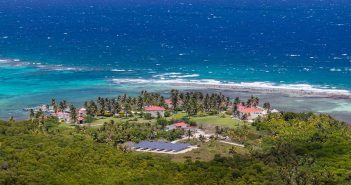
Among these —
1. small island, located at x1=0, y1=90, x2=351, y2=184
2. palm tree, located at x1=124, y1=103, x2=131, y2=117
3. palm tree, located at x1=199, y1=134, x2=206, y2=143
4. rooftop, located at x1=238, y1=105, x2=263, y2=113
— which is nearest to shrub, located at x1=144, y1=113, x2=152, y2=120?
small island, located at x1=0, y1=90, x2=351, y2=184

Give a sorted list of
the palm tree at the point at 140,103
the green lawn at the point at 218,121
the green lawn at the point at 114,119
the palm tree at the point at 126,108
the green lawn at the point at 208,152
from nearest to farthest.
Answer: the green lawn at the point at 208,152
the green lawn at the point at 218,121
the green lawn at the point at 114,119
the palm tree at the point at 126,108
the palm tree at the point at 140,103

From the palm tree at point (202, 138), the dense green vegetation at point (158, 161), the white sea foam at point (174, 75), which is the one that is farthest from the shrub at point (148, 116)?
the white sea foam at point (174, 75)

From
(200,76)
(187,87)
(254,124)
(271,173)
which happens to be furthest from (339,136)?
(200,76)

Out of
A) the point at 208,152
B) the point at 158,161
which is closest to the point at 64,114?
the point at 208,152

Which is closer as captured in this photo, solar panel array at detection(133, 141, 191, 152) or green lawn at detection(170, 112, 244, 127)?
solar panel array at detection(133, 141, 191, 152)

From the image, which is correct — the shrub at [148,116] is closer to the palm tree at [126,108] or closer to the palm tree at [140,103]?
the palm tree at [126,108]

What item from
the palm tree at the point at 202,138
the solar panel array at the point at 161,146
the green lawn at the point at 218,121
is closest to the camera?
the solar panel array at the point at 161,146

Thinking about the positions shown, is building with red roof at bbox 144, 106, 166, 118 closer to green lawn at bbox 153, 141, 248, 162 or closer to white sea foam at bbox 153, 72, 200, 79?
green lawn at bbox 153, 141, 248, 162
